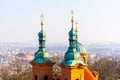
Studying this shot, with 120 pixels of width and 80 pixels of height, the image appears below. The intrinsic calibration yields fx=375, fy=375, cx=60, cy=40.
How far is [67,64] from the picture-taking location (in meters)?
36.6

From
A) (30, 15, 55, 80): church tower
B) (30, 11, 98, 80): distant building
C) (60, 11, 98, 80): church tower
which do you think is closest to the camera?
(60, 11, 98, 80): church tower

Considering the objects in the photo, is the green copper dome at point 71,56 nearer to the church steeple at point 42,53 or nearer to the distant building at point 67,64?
the distant building at point 67,64

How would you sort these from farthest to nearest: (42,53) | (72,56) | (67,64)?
(42,53) → (72,56) → (67,64)

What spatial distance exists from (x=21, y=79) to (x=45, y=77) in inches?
1366

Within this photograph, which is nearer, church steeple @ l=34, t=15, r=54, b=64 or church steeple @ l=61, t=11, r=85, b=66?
church steeple @ l=61, t=11, r=85, b=66

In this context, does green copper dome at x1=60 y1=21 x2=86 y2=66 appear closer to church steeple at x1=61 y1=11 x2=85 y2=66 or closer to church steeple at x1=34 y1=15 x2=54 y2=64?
church steeple at x1=61 y1=11 x2=85 y2=66

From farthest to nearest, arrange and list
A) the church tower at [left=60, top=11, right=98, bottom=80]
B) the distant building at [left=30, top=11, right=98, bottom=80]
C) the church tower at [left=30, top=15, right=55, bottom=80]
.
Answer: the church tower at [left=30, top=15, right=55, bottom=80] → the distant building at [left=30, top=11, right=98, bottom=80] → the church tower at [left=60, top=11, right=98, bottom=80]

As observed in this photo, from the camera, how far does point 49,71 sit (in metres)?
39.2

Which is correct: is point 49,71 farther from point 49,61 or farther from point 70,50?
point 70,50

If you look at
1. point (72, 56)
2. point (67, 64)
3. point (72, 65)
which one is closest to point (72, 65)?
point (72, 65)

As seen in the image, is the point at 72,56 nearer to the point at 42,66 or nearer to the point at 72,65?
the point at 72,65

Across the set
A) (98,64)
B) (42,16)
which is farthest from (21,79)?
(42,16)

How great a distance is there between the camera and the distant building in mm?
36750

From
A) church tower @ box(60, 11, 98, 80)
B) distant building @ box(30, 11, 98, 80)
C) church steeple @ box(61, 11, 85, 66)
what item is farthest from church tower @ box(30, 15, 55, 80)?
church steeple @ box(61, 11, 85, 66)
